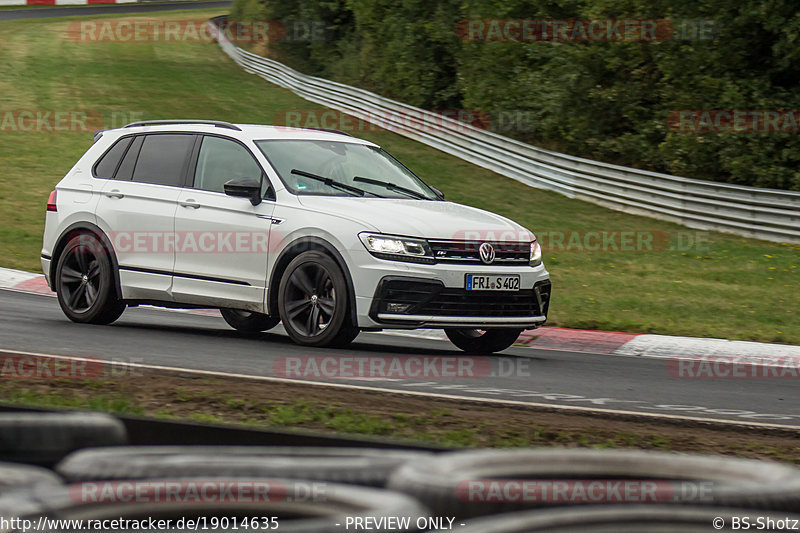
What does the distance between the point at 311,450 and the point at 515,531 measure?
115cm

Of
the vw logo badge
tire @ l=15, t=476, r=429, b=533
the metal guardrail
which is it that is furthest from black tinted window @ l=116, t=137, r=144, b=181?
the metal guardrail

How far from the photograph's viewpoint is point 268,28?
44594 millimetres

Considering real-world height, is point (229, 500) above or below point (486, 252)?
below

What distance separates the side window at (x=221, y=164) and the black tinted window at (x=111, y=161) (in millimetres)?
1066

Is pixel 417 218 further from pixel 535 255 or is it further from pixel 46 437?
pixel 46 437

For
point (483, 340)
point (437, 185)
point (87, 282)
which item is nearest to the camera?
point (483, 340)

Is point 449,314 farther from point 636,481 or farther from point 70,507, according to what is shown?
point 70,507

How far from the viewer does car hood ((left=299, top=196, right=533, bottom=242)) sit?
8320 millimetres

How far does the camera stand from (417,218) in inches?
333

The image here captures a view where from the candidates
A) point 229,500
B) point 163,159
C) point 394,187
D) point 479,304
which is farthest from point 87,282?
point 229,500

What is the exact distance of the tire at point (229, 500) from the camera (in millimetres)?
3125

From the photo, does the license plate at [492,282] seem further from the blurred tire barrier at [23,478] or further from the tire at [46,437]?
the blurred tire barrier at [23,478]

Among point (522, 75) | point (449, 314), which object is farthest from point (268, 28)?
point (449, 314)

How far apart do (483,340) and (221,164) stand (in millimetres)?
2772
